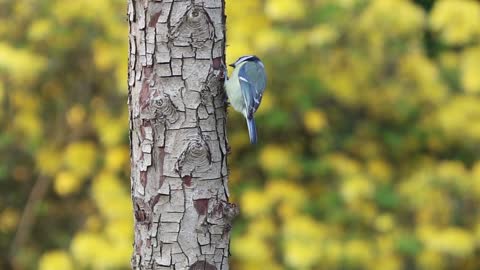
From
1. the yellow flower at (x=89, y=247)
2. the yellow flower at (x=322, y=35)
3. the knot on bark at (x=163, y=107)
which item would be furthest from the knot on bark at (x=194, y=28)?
the yellow flower at (x=89, y=247)

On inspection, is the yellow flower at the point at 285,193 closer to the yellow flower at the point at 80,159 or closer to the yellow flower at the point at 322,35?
the yellow flower at the point at 322,35

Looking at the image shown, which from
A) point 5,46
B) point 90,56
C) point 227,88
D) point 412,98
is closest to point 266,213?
point 412,98

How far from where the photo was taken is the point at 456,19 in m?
4.14

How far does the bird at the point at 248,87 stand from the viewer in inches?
96.4

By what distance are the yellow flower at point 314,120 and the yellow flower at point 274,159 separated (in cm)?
21

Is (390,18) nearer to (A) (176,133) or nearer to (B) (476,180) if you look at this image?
(B) (476,180)

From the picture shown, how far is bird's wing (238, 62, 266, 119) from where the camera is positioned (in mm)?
2557

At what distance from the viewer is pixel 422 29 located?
4.46m

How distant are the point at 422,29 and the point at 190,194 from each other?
2.82 metres

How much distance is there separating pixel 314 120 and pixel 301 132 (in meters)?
0.22

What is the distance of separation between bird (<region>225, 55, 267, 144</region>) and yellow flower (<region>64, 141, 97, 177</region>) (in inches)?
70.8

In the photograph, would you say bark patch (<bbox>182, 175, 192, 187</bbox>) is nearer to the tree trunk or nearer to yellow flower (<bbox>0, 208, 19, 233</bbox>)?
the tree trunk

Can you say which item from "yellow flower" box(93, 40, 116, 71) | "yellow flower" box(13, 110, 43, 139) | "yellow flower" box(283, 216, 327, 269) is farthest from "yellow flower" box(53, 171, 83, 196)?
"yellow flower" box(283, 216, 327, 269)

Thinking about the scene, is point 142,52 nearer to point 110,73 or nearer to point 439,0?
point 110,73
